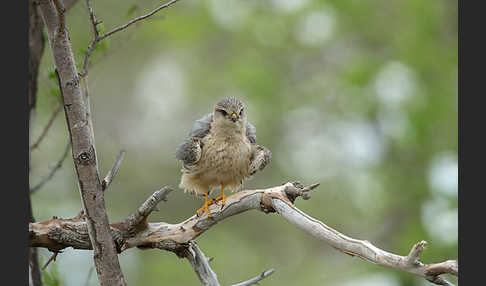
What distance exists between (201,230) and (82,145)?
1004mm

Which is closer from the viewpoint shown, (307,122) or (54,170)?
(54,170)

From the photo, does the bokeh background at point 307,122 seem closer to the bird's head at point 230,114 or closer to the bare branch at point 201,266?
the bird's head at point 230,114

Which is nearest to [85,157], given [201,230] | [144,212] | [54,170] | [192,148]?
[144,212]

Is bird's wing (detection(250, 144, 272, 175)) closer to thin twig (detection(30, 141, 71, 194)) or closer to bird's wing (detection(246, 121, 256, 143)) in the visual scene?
bird's wing (detection(246, 121, 256, 143))

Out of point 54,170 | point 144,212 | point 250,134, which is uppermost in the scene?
point 250,134

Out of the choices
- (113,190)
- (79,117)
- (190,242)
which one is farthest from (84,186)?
(113,190)

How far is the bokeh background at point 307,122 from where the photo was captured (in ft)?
34.9

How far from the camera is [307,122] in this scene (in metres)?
12.2

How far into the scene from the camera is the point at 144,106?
1323cm

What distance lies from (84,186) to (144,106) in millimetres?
10761

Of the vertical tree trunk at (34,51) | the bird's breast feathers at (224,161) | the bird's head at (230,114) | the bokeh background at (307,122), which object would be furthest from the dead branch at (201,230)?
the bokeh background at (307,122)

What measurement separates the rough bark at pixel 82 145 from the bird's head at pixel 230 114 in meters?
1.55

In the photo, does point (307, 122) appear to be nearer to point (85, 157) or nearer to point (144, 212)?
point (144, 212)

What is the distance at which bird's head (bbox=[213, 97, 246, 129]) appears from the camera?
4082mm
